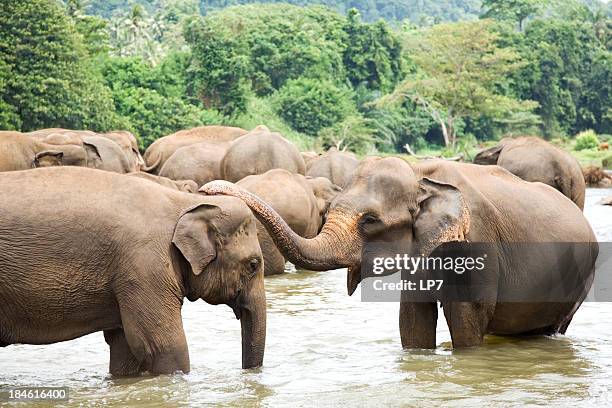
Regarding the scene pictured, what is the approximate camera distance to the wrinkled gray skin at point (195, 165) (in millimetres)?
18531

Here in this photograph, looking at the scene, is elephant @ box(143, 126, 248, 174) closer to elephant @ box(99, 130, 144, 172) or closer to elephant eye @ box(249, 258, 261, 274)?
elephant @ box(99, 130, 144, 172)

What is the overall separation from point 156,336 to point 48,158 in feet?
27.5

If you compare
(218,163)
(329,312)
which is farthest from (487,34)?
(329,312)

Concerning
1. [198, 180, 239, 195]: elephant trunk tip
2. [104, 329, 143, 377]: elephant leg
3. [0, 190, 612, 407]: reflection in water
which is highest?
[198, 180, 239, 195]: elephant trunk tip

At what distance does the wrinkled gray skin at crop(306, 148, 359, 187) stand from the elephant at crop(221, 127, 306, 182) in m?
1.92

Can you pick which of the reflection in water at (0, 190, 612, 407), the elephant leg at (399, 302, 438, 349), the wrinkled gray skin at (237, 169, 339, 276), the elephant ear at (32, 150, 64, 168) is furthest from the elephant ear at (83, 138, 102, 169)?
the elephant leg at (399, 302, 438, 349)

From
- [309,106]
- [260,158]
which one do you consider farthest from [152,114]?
[260,158]

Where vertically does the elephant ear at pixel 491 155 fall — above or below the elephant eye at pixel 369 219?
below

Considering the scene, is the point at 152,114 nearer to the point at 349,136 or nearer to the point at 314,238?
the point at 349,136

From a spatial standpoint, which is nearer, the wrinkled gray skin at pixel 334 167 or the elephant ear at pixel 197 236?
the elephant ear at pixel 197 236

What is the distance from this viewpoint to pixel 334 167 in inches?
765

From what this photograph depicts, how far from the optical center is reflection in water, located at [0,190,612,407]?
6.27 metres

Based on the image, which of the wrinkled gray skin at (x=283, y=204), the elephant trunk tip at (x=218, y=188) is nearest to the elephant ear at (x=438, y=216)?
the elephant trunk tip at (x=218, y=188)

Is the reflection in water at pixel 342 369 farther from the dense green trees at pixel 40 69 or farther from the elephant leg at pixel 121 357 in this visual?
the dense green trees at pixel 40 69
